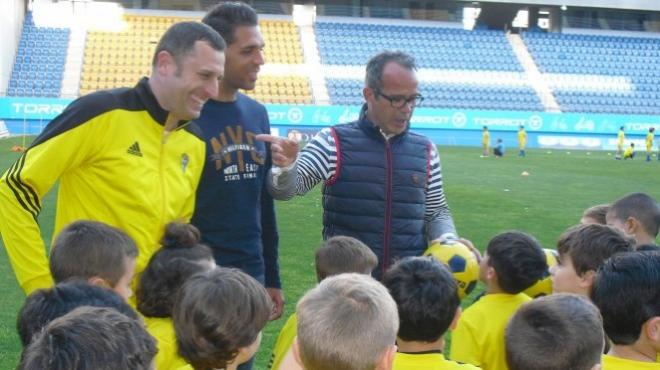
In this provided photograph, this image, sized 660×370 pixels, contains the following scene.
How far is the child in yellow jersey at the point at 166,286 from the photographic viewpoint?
3137 mm

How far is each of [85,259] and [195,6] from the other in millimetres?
40840

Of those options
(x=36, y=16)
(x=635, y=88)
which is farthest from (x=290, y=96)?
(x=635, y=88)

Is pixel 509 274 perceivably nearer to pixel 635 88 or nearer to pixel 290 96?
pixel 290 96

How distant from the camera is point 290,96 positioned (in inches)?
1476

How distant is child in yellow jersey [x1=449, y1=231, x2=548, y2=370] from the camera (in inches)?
141

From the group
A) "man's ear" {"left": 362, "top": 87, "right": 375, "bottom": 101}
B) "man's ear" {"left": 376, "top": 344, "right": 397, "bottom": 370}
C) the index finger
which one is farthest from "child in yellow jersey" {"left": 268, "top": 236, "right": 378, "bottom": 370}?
"man's ear" {"left": 376, "top": 344, "right": 397, "bottom": 370}

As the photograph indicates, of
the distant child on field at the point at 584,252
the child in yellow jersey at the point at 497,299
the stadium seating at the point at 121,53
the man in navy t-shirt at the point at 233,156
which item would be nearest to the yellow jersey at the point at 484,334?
the child in yellow jersey at the point at 497,299

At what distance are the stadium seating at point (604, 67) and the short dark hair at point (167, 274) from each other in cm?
3759

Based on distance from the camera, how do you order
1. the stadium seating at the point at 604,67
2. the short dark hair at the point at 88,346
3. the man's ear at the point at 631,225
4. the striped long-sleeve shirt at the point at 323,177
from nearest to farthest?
1. the short dark hair at the point at 88,346
2. the striped long-sleeve shirt at the point at 323,177
3. the man's ear at the point at 631,225
4. the stadium seating at the point at 604,67

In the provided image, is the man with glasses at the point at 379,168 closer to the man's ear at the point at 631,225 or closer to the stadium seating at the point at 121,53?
the man's ear at the point at 631,225

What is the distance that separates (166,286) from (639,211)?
3.04 metres

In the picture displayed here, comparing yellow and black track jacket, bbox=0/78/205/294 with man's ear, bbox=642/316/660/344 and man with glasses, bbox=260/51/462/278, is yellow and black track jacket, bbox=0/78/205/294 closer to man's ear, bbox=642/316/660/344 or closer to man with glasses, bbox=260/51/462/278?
man with glasses, bbox=260/51/462/278

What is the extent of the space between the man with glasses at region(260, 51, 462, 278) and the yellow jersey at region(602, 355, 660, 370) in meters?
1.39

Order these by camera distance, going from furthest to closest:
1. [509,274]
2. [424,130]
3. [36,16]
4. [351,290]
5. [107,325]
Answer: [36,16] → [424,130] → [509,274] → [351,290] → [107,325]
